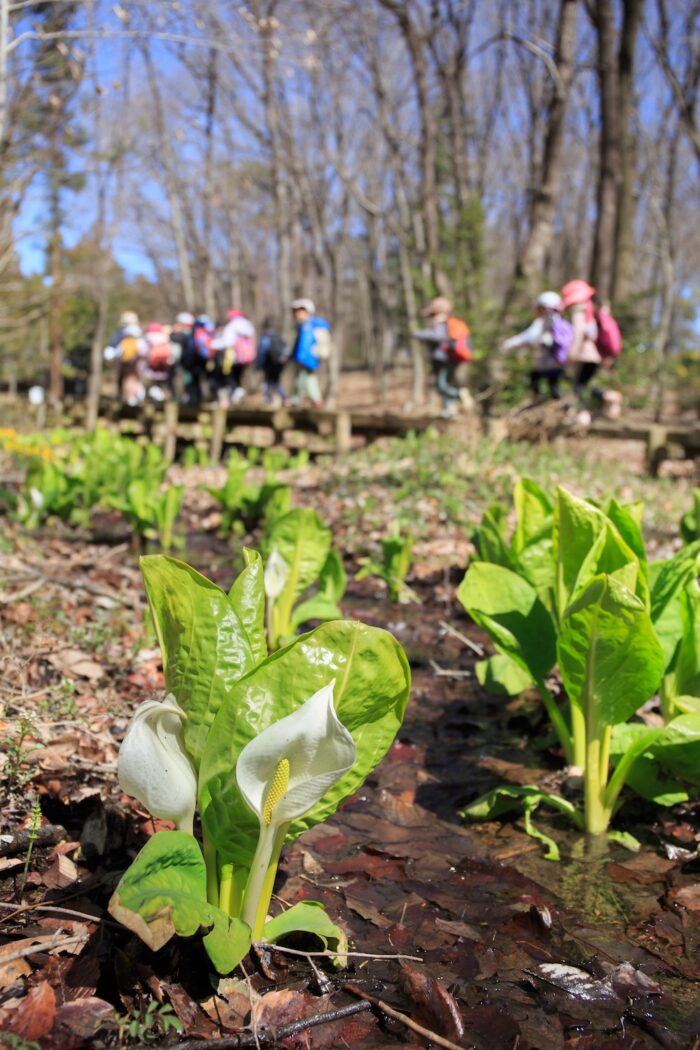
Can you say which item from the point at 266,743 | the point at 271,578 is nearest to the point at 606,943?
the point at 266,743

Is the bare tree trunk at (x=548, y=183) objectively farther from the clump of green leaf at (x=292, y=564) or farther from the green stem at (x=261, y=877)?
the green stem at (x=261, y=877)

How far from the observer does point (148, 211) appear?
100 feet

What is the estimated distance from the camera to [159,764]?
1.16 metres

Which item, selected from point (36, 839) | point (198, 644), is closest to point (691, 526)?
point (198, 644)

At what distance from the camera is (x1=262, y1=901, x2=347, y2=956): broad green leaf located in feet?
4.13

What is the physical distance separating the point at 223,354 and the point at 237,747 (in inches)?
403

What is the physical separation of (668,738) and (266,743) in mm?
967

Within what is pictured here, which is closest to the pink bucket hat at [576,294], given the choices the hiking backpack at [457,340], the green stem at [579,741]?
the hiking backpack at [457,340]

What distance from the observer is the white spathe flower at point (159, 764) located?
113 centimetres

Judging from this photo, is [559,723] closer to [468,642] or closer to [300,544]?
[468,642]

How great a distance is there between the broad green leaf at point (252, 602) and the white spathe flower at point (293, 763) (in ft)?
0.78

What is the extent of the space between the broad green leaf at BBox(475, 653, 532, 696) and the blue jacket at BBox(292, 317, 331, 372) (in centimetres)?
783

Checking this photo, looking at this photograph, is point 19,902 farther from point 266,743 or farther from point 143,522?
point 143,522

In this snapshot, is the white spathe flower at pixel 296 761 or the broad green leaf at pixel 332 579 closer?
the white spathe flower at pixel 296 761
